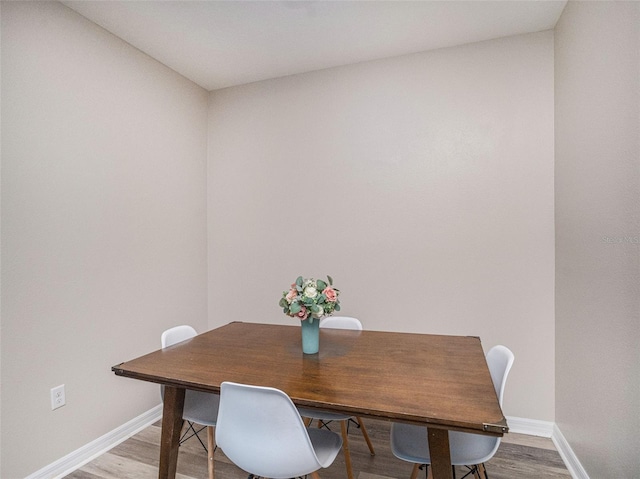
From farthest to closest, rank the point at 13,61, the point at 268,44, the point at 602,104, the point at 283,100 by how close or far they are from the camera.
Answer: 1. the point at 283,100
2. the point at 268,44
3. the point at 13,61
4. the point at 602,104

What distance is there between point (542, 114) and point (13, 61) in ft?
10.2

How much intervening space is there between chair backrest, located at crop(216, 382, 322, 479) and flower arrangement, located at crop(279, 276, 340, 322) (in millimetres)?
483

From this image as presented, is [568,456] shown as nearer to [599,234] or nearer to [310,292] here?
[599,234]

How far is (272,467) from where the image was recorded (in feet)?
4.07

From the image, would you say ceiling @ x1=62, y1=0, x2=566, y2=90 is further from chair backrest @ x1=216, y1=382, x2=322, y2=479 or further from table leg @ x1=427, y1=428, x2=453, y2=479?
table leg @ x1=427, y1=428, x2=453, y2=479

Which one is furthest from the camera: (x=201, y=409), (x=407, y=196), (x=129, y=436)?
(x=407, y=196)

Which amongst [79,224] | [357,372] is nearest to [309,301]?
[357,372]

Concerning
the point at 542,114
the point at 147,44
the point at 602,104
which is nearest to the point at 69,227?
the point at 147,44

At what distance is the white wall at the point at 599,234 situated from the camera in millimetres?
1429

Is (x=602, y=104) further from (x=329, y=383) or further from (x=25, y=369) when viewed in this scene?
(x=25, y=369)

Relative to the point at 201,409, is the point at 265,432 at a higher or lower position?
higher

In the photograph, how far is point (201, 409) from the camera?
5.82 ft

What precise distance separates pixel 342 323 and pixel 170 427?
110 centimetres

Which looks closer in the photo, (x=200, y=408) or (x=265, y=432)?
(x=265, y=432)
